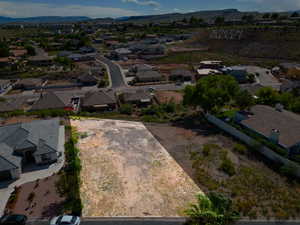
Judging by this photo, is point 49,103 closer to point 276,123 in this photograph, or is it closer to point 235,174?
point 235,174

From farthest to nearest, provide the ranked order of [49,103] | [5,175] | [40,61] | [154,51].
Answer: [154,51] → [40,61] → [49,103] → [5,175]

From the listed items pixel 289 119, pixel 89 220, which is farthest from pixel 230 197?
pixel 289 119

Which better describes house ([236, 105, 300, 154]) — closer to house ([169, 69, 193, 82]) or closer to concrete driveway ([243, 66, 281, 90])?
concrete driveway ([243, 66, 281, 90])

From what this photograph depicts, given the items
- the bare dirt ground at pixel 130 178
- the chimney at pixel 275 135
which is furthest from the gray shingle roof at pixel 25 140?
the chimney at pixel 275 135

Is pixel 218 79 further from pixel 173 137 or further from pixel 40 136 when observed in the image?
pixel 40 136

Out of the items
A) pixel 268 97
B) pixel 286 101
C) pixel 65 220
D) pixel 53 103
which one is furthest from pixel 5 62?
pixel 286 101

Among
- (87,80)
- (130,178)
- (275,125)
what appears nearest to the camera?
(130,178)
